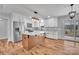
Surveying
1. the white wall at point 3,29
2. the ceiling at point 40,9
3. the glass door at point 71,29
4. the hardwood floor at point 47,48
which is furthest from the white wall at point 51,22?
the white wall at point 3,29

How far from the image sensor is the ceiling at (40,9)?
82.6 inches

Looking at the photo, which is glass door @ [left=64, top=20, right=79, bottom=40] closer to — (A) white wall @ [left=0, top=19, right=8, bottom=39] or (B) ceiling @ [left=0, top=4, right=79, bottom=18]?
(B) ceiling @ [left=0, top=4, right=79, bottom=18]

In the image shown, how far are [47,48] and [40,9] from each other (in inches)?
30.7

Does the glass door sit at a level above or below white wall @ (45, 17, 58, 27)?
below

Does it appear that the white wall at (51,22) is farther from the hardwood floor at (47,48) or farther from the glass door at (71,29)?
the hardwood floor at (47,48)

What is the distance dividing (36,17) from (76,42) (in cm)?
91

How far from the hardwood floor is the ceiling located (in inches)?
21.4

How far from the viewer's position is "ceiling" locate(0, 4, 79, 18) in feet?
6.88

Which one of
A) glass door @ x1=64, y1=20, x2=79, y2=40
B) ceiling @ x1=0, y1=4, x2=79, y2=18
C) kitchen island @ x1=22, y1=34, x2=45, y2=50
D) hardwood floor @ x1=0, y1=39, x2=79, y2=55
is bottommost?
hardwood floor @ x1=0, y1=39, x2=79, y2=55

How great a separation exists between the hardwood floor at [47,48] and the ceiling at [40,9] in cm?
54

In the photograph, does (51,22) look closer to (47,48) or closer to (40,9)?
(40,9)

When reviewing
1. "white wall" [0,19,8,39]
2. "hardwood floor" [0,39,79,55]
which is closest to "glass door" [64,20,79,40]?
"hardwood floor" [0,39,79,55]

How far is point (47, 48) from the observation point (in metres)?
2.17
